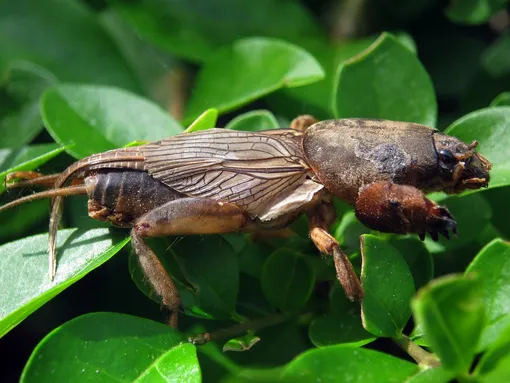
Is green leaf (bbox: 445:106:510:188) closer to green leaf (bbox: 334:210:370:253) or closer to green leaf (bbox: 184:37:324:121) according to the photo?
green leaf (bbox: 334:210:370:253)

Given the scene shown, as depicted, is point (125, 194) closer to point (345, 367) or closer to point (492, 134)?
point (345, 367)

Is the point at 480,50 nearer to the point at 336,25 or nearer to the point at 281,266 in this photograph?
the point at 336,25

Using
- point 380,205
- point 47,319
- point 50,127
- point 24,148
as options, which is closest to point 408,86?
point 380,205

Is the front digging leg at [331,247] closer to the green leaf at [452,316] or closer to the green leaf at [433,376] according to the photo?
the green leaf at [433,376]

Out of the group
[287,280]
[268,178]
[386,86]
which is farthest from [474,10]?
[287,280]

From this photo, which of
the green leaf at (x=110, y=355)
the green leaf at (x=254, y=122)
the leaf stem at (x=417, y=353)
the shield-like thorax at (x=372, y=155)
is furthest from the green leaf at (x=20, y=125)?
the leaf stem at (x=417, y=353)
